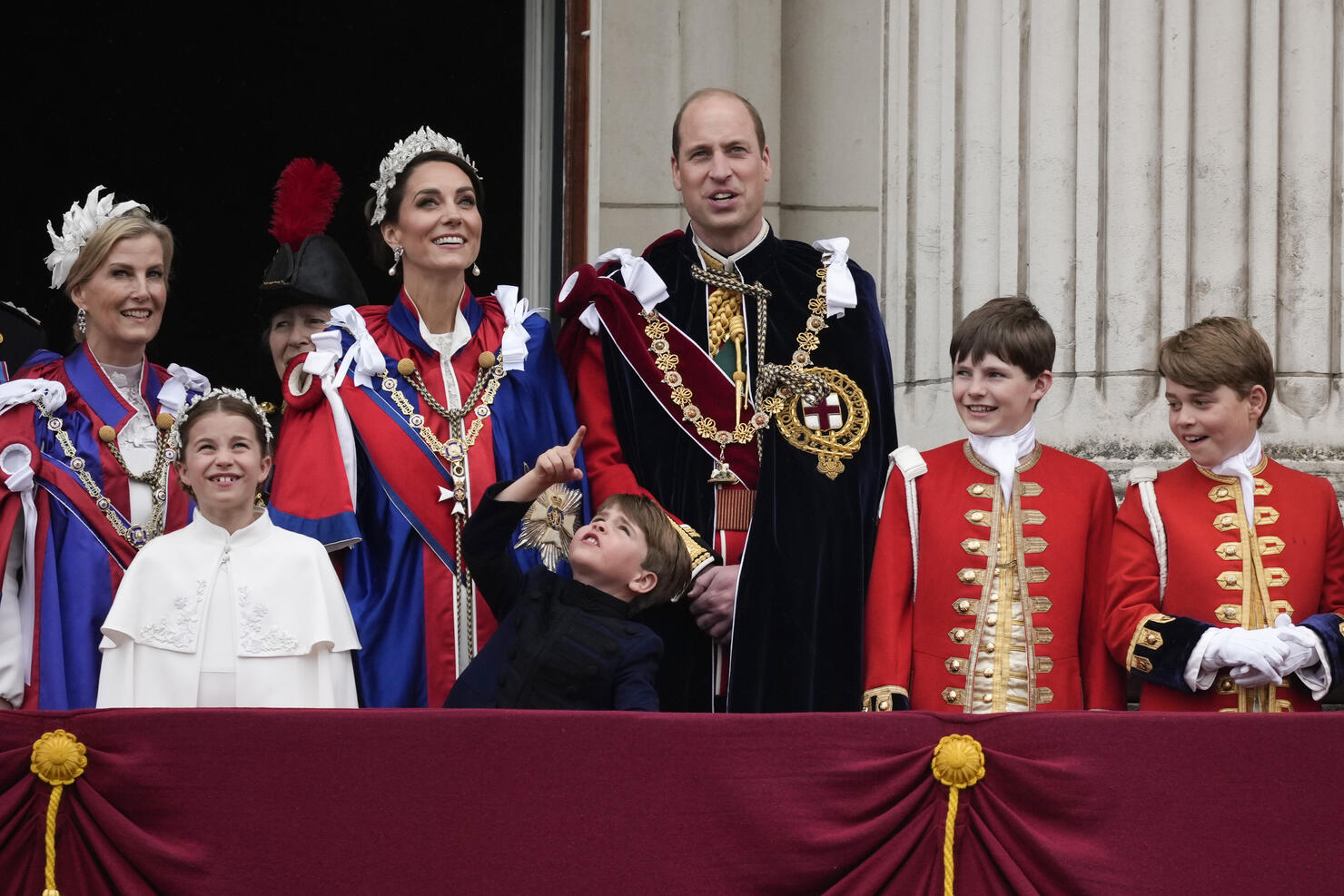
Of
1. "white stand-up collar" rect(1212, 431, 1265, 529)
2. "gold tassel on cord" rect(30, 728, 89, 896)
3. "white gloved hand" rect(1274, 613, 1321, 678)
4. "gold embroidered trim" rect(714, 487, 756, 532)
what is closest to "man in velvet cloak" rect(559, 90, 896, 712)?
"gold embroidered trim" rect(714, 487, 756, 532)

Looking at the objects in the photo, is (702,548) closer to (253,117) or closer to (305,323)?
(305,323)

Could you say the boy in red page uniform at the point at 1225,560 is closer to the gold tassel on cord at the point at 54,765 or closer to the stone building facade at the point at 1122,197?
the stone building facade at the point at 1122,197

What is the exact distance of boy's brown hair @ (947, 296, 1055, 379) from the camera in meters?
3.50

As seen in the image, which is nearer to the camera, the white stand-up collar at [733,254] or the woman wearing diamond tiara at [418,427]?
the woman wearing diamond tiara at [418,427]

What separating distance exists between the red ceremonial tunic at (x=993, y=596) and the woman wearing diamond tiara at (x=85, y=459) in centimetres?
152

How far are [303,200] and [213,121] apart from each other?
371 centimetres

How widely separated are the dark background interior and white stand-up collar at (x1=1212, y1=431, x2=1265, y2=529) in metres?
4.92

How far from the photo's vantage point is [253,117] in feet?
Result: 26.8

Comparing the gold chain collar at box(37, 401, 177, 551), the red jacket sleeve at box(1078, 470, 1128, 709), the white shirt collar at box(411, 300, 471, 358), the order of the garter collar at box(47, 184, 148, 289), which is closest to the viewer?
the red jacket sleeve at box(1078, 470, 1128, 709)

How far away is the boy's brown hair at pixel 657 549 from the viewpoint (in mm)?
3439

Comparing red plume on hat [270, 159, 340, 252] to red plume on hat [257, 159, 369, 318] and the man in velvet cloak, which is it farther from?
the man in velvet cloak

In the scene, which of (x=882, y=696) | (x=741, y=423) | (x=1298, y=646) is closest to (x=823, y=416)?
(x=741, y=423)

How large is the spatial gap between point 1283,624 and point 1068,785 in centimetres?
74

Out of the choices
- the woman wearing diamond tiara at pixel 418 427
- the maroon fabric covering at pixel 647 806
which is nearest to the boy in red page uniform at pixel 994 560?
the maroon fabric covering at pixel 647 806
